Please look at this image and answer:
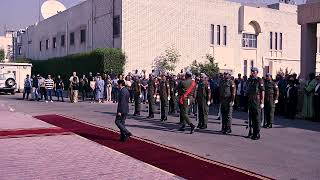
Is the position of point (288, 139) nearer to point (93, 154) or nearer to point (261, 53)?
point (93, 154)

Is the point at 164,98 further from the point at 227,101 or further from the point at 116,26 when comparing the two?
the point at 116,26

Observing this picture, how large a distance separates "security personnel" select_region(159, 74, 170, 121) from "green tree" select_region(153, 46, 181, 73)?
58.4 ft

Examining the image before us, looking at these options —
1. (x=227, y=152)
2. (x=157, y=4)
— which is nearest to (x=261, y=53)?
(x=157, y=4)

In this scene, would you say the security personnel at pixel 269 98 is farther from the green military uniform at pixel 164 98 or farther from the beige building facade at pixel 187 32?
the beige building facade at pixel 187 32

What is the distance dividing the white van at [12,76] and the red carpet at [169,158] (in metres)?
23.2

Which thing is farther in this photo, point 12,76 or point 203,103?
point 12,76

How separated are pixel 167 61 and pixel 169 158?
26311mm

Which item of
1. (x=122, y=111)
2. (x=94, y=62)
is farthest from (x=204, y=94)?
(x=94, y=62)

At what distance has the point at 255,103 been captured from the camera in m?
13.1

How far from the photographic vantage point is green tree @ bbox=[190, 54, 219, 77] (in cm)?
3601

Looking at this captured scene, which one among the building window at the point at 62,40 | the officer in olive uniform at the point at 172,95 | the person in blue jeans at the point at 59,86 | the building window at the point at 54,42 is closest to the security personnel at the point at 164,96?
the officer in olive uniform at the point at 172,95

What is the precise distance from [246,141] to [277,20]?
112ft

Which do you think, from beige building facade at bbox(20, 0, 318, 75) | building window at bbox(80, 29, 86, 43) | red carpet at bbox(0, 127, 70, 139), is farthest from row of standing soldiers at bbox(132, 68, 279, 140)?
building window at bbox(80, 29, 86, 43)

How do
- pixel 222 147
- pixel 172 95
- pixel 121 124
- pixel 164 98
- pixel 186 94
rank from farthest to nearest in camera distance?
pixel 172 95 → pixel 164 98 → pixel 186 94 → pixel 121 124 → pixel 222 147
